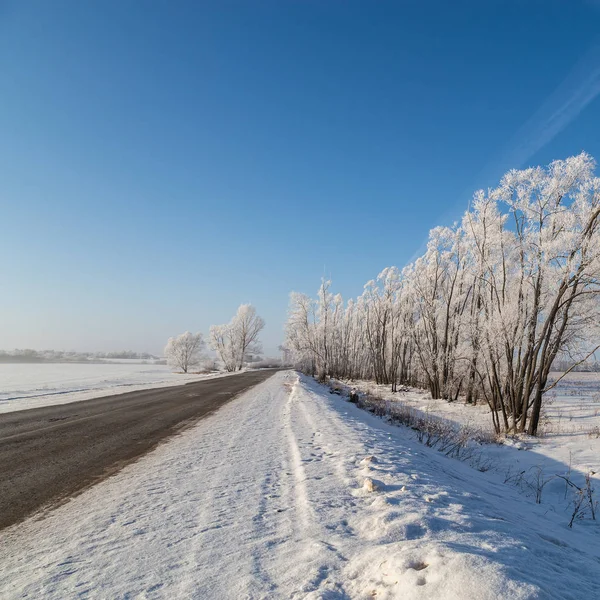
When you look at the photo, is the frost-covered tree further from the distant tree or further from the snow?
the snow

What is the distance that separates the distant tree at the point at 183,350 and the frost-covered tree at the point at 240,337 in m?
12.7

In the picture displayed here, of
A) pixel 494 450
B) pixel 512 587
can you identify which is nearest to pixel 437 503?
pixel 512 587

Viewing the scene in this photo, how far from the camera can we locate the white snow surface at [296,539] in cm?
262

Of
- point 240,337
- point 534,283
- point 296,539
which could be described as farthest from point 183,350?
point 296,539

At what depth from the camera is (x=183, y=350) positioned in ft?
258

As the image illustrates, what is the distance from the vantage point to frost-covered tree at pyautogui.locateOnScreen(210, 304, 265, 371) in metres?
66.8

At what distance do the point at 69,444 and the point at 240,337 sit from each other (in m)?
59.9

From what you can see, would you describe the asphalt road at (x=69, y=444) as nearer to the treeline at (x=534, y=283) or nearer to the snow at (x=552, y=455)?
the snow at (x=552, y=455)

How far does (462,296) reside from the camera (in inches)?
984

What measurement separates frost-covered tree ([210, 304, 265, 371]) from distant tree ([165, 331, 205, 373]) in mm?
12656

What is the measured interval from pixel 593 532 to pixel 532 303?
9.28 m

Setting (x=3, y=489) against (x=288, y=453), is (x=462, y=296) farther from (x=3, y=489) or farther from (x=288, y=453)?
(x=3, y=489)

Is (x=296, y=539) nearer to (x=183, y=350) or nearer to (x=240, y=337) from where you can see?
(x=240, y=337)

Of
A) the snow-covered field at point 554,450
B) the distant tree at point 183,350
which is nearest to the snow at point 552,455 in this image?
the snow-covered field at point 554,450
